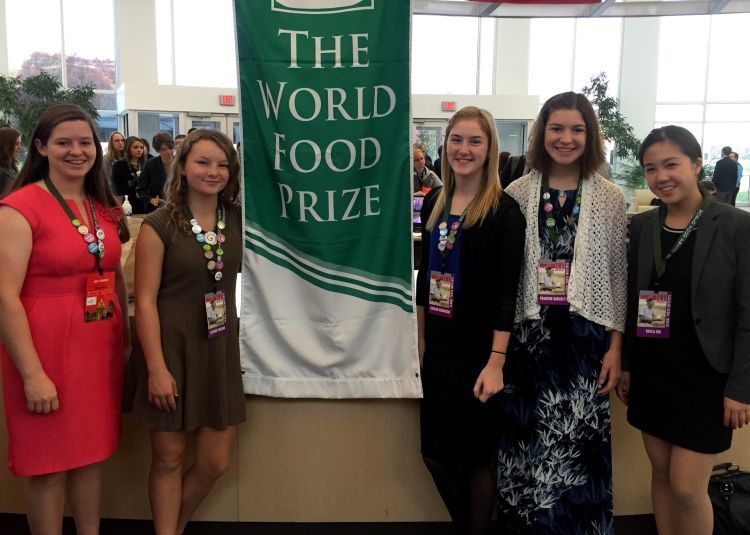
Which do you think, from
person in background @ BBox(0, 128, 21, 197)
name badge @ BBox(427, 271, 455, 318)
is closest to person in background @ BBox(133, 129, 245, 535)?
name badge @ BBox(427, 271, 455, 318)

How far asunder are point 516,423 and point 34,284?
1489 millimetres

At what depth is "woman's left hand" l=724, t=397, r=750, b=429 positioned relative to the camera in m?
1.64

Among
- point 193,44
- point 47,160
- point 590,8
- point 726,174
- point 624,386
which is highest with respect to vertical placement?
point 193,44

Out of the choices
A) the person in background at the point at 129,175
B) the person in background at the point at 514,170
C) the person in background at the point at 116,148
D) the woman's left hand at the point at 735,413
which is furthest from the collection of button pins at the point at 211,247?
the person in background at the point at 116,148

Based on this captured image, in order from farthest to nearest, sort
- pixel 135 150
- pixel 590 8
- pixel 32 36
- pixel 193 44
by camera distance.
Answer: pixel 193 44 → pixel 32 36 → pixel 135 150 → pixel 590 8

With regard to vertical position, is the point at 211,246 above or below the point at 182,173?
below

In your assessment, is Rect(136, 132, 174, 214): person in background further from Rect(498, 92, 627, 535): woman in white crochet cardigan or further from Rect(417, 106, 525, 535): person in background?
Rect(498, 92, 627, 535): woman in white crochet cardigan

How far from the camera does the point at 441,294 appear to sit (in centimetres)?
187

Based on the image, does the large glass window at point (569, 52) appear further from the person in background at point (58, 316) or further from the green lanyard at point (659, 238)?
the person in background at point (58, 316)

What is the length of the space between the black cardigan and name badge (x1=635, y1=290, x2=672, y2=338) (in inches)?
14.4

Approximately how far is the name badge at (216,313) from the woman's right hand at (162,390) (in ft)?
0.56

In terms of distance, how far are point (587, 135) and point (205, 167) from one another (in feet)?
3.74

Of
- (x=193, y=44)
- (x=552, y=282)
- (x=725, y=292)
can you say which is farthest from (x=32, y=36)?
(x=725, y=292)

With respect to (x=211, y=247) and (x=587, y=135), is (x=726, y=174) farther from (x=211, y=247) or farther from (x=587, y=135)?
(x=211, y=247)
